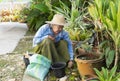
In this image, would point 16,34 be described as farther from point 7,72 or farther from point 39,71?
point 39,71

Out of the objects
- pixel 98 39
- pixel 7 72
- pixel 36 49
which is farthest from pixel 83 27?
pixel 7 72

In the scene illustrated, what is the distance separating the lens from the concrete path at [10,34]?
16.7 ft

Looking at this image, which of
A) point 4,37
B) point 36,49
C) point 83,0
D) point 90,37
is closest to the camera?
point 36,49

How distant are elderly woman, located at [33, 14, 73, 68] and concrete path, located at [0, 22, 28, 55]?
4.30 feet

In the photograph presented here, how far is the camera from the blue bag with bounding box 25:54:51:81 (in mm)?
3531

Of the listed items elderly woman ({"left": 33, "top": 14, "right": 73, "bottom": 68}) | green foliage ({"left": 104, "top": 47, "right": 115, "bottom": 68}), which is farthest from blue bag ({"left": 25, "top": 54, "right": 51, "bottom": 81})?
green foliage ({"left": 104, "top": 47, "right": 115, "bottom": 68})

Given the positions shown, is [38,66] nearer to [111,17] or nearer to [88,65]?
[88,65]

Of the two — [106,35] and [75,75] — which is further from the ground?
[106,35]

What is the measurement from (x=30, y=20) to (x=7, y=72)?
100 inches

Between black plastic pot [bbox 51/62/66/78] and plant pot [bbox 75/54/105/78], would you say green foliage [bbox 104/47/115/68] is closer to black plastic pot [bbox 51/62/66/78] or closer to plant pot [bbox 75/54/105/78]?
plant pot [bbox 75/54/105/78]

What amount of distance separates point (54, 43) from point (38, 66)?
1.24ft

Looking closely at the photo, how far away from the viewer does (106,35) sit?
11.5 ft

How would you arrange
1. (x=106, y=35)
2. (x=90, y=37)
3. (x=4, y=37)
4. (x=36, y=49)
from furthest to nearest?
(x=4, y=37), (x=90, y=37), (x=36, y=49), (x=106, y=35)

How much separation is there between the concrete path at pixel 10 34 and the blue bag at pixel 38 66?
133 cm
